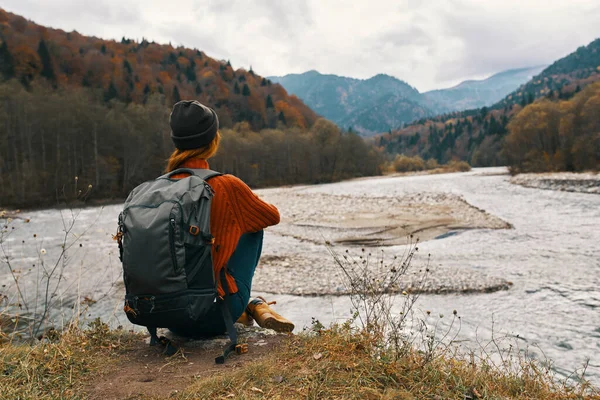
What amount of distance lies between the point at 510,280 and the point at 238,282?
27.8 feet

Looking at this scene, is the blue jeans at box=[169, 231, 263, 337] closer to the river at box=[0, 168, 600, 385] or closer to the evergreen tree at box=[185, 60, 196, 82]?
the river at box=[0, 168, 600, 385]

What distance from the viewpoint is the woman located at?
9.59 ft

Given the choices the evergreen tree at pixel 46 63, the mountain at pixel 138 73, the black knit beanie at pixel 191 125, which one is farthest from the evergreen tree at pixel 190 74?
the black knit beanie at pixel 191 125

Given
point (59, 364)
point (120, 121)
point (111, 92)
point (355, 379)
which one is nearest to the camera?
point (355, 379)

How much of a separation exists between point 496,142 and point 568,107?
70289mm

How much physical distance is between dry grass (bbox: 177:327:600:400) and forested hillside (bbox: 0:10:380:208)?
8.17 ft

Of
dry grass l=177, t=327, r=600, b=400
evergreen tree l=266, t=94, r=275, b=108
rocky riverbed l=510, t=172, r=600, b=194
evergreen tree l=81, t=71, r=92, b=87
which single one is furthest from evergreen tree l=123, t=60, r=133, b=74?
dry grass l=177, t=327, r=600, b=400

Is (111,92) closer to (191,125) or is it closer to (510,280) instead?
(510,280)

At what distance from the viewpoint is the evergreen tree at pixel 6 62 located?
60.7 meters

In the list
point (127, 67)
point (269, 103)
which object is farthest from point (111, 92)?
point (269, 103)

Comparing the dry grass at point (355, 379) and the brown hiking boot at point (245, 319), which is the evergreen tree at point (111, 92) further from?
the dry grass at point (355, 379)

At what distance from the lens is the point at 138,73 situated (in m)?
89.1

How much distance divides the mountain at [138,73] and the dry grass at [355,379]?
207 feet

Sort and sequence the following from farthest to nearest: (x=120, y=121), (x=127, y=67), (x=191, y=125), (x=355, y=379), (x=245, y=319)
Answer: (x=127, y=67) < (x=120, y=121) < (x=245, y=319) < (x=191, y=125) < (x=355, y=379)
